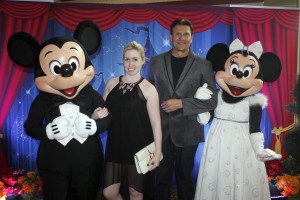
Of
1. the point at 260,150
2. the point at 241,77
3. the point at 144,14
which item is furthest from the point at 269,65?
the point at 144,14

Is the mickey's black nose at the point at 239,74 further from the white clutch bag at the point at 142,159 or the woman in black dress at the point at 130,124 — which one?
the white clutch bag at the point at 142,159

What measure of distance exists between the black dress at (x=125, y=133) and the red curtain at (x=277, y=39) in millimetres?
1926

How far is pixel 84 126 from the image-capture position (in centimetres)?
229

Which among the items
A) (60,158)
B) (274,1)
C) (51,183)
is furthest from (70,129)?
(274,1)

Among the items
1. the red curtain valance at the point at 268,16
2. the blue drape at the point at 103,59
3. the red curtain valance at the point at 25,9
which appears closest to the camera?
the red curtain valance at the point at 25,9

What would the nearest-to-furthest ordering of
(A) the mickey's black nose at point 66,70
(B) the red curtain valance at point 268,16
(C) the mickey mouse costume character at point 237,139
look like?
1. (A) the mickey's black nose at point 66,70
2. (C) the mickey mouse costume character at point 237,139
3. (B) the red curtain valance at point 268,16

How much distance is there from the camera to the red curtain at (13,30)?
11.3 ft

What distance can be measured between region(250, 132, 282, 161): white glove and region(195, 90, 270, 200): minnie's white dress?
42 mm

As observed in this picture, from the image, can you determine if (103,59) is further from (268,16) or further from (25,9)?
(268,16)

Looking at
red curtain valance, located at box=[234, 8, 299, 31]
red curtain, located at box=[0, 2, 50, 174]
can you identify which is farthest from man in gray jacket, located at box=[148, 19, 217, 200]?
red curtain, located at box=[0, 2, 50, 174]

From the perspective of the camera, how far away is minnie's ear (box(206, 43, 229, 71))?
2.80 metres

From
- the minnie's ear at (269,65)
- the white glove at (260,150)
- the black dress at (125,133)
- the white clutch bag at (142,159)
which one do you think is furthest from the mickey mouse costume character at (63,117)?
the minnie's ear at (269,65)

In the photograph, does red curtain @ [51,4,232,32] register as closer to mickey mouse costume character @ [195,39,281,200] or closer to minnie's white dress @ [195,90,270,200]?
mickey mouse costume character @ [195,39,281,200]

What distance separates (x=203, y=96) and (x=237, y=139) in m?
0.47
